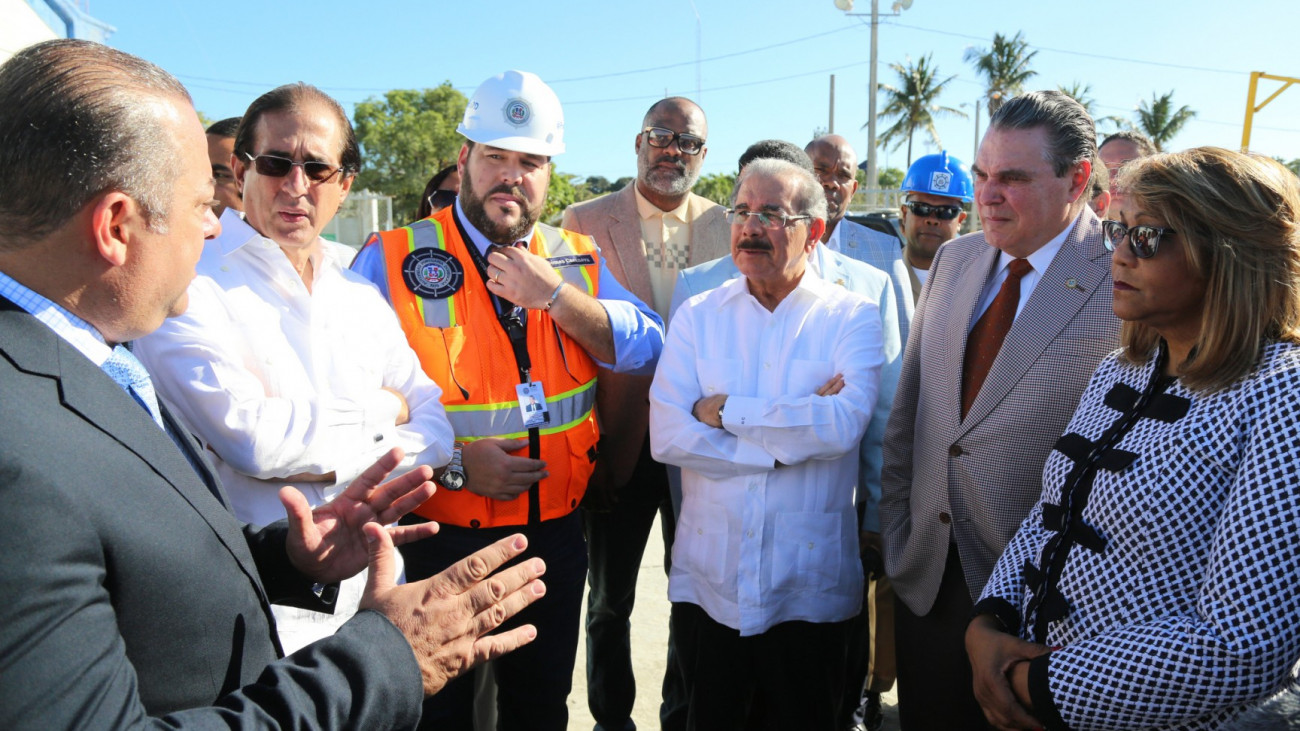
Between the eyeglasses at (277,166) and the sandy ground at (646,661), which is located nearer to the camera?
the eyeglasses at (277,166)

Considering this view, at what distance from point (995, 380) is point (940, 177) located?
2303 mm

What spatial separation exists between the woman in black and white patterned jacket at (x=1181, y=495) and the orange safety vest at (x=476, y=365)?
1.47 m

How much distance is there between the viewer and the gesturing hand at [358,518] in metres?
1.77

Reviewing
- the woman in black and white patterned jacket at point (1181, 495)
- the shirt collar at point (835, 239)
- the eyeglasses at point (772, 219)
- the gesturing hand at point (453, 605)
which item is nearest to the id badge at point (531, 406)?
the eyeglasses at point (772, 219)

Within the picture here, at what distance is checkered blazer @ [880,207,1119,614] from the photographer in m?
2.40

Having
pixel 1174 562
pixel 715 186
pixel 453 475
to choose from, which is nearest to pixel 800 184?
pixel 453 475

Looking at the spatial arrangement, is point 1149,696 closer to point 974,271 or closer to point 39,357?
point 974,271

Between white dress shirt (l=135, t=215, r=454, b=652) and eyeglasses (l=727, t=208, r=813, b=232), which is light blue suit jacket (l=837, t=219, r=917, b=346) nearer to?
eyeglasses (l=727, t=208, r=813, b=232)

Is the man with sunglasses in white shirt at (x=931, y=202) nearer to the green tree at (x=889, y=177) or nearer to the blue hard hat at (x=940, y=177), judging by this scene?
the blue hard hat at (x=940, y=177)

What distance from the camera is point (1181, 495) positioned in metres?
1.70

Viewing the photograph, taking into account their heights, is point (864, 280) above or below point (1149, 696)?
above

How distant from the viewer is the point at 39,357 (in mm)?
1143

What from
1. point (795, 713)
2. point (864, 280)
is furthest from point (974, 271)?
point (795, 713)

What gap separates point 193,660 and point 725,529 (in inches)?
70.6
